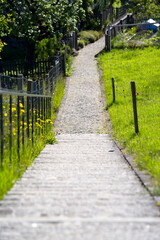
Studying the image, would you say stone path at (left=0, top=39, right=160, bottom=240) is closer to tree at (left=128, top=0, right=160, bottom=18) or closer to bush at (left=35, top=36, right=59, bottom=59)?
bush at (left=35, top=36, right=59, bottom=59)

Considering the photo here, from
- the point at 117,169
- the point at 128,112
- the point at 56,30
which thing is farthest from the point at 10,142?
the point at 56,30

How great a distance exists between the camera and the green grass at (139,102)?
7.93m

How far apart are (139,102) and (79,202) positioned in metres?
10.4

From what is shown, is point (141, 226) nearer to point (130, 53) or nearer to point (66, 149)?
point (66, 149)

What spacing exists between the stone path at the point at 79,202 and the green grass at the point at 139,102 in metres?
0.41

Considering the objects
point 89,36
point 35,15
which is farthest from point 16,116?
point 89,36

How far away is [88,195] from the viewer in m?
→ 4.90

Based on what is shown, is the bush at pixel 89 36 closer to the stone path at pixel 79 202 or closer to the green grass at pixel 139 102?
the green grass at pixel 139 102

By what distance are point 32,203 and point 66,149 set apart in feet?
15.8

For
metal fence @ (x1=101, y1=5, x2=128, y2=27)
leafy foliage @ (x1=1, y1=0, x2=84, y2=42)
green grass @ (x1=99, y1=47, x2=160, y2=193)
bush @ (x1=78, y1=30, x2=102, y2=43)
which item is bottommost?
green grass @ (x1=99, y1=47, x2=160, y2=193)

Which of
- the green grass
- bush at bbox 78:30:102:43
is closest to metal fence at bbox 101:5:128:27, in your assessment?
bush at bbox 78:30:102:43

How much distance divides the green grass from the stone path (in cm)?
41

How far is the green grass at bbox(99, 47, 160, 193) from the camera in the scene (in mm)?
7927

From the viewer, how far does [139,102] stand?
14.7 meters
